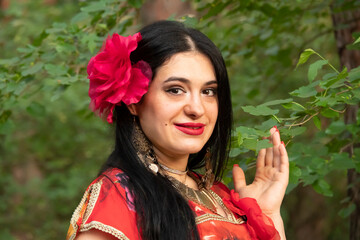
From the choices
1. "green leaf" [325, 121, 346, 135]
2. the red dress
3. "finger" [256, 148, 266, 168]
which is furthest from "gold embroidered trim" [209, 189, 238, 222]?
"green leaf" [325, 121, 346, 135]

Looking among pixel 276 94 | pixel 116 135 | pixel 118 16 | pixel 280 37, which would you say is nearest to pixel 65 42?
pixel 118 16

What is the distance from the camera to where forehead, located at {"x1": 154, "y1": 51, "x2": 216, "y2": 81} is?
1.87 meters

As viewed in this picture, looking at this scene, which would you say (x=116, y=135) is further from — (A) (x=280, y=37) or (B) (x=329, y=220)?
(B) (x=329, y=220)

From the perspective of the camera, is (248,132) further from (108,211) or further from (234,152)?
(108,211)

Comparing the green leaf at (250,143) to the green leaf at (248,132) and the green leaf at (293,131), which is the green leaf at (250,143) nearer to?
the green leaf at (248,132)

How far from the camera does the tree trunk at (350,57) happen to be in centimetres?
306

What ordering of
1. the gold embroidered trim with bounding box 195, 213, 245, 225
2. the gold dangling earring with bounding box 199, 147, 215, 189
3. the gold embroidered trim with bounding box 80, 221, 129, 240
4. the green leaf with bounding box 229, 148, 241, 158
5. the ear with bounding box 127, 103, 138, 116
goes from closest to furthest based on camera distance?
the gold embroidered trim with bounding box 80, 221, 129, 240 → the gold embroidered trim with bounding box 195, 213, 245, 225 → the ear with bounding box 127, 103, 138, 116 → the gold dangling earring with bounding box 199, 147, 215, 189 → the green leaf with bounding box 229, 148, 241, 158

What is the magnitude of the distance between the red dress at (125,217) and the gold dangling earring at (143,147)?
136 millimetres

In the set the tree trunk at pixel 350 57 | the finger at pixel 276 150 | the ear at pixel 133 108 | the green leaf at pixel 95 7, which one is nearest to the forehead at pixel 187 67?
the ear at pixel 133 108

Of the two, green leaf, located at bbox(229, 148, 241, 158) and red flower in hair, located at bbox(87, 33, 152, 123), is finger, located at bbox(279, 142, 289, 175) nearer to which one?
green leaf, located at bbox(229, 148, 241, 158)

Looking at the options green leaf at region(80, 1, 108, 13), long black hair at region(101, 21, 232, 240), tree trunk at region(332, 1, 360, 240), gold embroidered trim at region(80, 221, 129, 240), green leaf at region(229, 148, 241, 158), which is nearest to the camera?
gold embroidered trim at region(80, 221, 129, 240)

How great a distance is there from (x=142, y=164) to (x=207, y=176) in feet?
1.45

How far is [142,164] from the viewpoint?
186 cm

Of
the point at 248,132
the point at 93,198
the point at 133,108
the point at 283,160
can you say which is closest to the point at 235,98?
the point at 283,160
